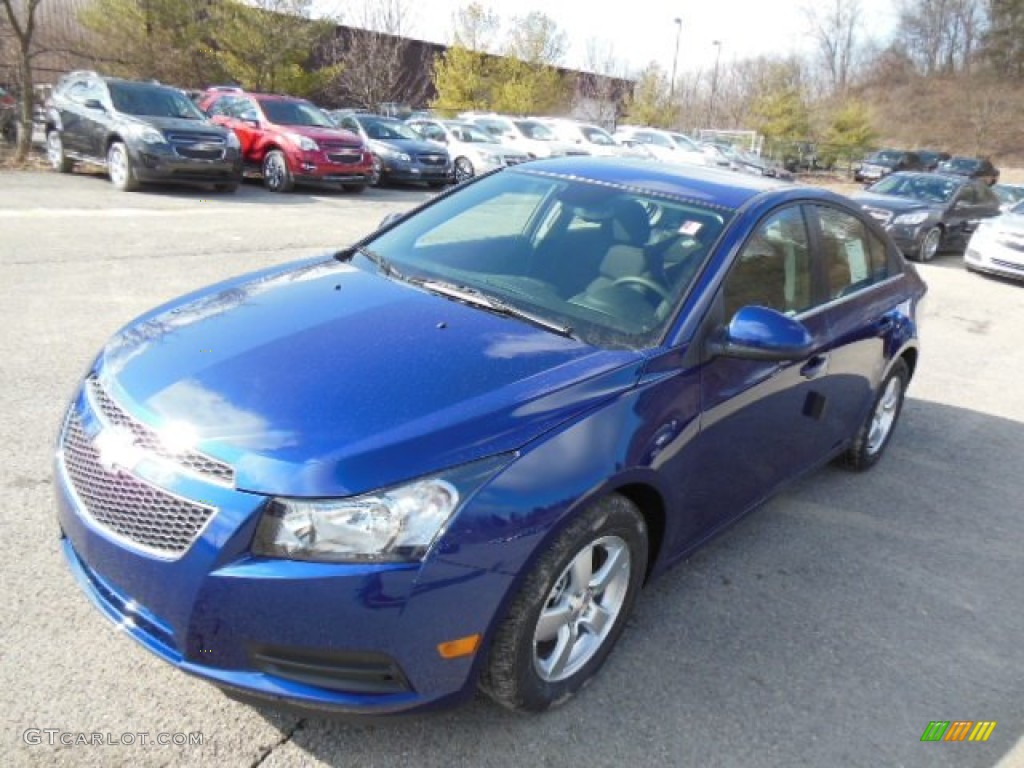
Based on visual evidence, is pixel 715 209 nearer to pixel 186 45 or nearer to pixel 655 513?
pixel 655 513

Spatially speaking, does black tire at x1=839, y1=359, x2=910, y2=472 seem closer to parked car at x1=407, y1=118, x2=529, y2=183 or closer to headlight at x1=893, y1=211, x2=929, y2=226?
headlight at x1=893, y1=211, x2=929, y2=226

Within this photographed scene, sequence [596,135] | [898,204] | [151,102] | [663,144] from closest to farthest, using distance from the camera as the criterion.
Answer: [151,102] → [898,204] → [596,135] → [663,144]

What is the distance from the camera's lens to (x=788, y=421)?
11.4 feet

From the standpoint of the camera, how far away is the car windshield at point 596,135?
2380 cm

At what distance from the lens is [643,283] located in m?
3.09

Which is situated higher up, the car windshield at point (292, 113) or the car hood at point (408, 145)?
the car windshield at point (292, 113)

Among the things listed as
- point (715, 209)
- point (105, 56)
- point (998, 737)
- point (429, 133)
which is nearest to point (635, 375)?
point (715, 209)

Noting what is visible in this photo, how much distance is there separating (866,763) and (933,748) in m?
0.29

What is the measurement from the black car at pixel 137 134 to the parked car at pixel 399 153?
429cm

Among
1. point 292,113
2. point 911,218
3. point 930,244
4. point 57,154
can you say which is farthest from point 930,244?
point 57,154

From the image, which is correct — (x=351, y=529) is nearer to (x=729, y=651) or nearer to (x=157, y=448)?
(x=157, y=448)

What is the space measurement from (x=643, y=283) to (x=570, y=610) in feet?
4.24

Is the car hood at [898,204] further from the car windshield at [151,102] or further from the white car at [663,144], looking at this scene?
the car windshield at [151,102]

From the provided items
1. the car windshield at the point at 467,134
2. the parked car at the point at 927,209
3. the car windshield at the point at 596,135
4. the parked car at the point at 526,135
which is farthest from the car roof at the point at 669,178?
the car windshield at the point at 596,135
